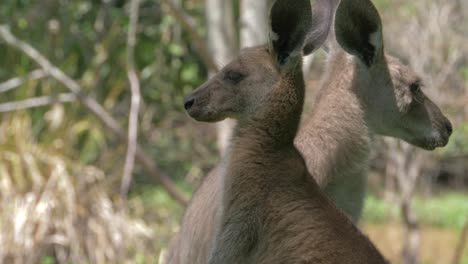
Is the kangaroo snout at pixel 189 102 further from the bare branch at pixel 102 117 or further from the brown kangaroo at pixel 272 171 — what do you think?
the bare branch at pixel 102 117

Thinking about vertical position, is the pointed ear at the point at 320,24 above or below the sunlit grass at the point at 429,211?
above

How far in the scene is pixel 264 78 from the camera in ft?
14.0

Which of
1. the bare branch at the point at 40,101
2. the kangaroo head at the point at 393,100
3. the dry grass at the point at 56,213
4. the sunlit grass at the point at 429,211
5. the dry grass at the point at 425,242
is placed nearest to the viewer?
the kangaroo head at the point at 393,100

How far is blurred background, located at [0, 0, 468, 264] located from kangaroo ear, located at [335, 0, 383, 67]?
203 centimetres

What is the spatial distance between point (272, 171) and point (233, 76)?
0.56 m

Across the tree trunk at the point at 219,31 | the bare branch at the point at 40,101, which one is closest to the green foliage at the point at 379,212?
the bare branch at the point at 40,101

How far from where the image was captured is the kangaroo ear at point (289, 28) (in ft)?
13.7

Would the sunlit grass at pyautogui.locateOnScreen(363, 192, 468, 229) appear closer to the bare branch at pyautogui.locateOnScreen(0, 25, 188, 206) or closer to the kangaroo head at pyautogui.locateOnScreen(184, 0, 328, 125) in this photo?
the bare branch at pyautogui.locateOnScreen(0, 25, 188, 206)

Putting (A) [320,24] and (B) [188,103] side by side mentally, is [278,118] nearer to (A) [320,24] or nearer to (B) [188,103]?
(B) [188,103]

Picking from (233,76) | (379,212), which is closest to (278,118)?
(233,76)

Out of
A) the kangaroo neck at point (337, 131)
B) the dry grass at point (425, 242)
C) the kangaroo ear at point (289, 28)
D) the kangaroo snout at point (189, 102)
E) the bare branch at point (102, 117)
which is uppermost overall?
the kangaroo ear at point (289, 28)

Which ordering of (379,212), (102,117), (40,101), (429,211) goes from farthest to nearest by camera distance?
1. (429,211)
2. (379,212)
3. (40,101)
4. (102,117)

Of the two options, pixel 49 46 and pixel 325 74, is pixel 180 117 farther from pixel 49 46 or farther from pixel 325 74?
pixel 325 74

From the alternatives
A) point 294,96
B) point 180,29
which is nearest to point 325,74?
point 294,96
